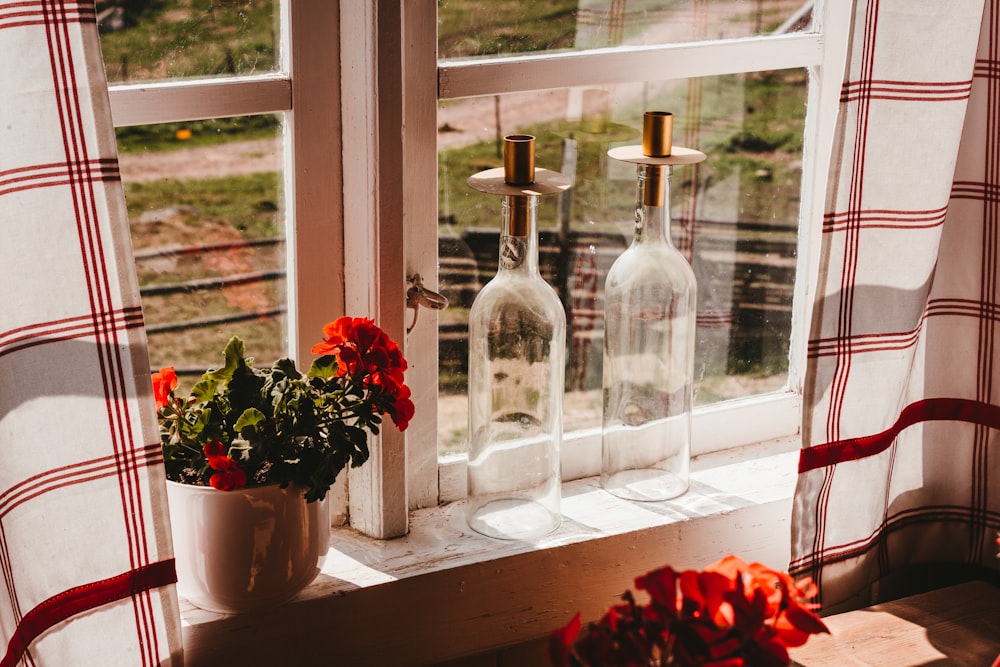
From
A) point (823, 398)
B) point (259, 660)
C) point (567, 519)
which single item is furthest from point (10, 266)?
point (823, 398)

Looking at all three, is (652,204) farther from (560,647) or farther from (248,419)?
(560,647)

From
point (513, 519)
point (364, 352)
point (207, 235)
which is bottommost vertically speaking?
point (513, 519)

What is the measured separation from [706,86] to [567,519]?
592mm

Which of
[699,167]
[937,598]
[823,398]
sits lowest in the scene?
[937,598]

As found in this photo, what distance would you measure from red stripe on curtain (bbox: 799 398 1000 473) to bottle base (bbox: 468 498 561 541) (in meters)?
0.31

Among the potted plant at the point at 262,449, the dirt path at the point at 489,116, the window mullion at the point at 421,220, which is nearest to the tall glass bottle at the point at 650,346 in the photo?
the dirt path at the point at 489,116

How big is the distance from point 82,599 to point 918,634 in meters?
0.91

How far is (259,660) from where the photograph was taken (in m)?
1.11

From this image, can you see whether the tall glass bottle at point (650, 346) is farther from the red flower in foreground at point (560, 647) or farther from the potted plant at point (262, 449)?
the red flower in foreground at point (560, 647)

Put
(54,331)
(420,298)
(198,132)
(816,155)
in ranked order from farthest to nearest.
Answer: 1. (816,155)
2. (420,298)
3. (198,132)
4. (54,331)

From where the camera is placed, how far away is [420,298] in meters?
1.21

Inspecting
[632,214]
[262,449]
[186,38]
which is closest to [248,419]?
[262,449]

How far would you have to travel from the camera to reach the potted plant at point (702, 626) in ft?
2.27

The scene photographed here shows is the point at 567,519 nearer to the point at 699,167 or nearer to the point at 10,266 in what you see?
the point at 699,167
